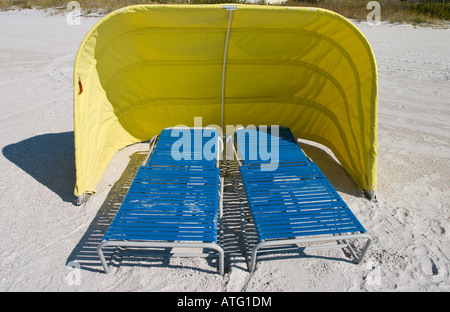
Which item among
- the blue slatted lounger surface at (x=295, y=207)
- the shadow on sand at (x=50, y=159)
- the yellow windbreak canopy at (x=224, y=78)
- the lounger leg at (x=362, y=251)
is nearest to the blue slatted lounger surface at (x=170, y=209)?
the blue slatted lounger surface at (x=295, y=207)

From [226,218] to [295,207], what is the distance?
3.22 feet

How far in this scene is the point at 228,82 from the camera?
20.0ft

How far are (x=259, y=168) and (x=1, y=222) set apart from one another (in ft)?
11.7

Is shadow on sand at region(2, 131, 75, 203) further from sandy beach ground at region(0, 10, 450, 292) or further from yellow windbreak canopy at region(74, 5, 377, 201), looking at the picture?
yellow windbreak canopy at region(74, 5, 377, 201)

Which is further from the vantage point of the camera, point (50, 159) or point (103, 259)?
point (50, 159)

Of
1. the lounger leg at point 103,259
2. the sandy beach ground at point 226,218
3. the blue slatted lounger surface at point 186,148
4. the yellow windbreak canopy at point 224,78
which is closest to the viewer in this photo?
the lounger leg at point 103,259

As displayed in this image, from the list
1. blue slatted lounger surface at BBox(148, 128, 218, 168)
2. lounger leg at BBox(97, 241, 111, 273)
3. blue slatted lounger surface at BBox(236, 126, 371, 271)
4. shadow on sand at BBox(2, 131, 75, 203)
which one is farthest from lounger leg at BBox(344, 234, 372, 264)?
shadow on sand at BBox(2, 131, 75, 203)

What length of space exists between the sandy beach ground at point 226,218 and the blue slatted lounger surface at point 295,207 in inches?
13.3

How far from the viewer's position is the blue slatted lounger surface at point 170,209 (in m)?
3.64

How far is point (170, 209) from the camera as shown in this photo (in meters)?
4.13

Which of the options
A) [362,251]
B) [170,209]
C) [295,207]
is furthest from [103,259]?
[362,251]

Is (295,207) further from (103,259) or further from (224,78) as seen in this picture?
(224,78)

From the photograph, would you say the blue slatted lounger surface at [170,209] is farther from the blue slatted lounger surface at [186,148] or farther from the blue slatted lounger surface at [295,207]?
the blue slatted lounger surface at [295,207]

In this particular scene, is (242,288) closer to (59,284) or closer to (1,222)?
(59,284)
